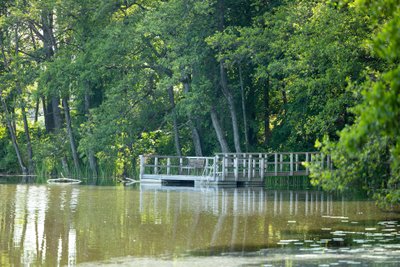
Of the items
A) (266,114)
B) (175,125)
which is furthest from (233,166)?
(266,114)

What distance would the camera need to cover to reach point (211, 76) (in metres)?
36.7

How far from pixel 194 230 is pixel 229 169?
54.6ft

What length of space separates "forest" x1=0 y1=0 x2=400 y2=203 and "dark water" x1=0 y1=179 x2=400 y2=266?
505 centimetres

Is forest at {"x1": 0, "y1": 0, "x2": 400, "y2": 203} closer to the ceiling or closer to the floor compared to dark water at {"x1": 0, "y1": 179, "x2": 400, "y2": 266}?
closer to the ceiling

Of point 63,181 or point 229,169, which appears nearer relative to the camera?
point 229,169

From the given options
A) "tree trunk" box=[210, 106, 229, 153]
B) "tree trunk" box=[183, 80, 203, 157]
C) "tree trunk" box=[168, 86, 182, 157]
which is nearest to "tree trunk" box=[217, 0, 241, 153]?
"tree trunk" box=[210, 106, 229, 153]

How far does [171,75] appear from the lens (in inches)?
1522

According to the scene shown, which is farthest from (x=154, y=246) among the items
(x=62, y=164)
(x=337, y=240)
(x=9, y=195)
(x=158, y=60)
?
(x=62, y=164)

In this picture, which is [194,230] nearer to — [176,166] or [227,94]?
[176,166]

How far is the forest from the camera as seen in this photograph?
28859 mm

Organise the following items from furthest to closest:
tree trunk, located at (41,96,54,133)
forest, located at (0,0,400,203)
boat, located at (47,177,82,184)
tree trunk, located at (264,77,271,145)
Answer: tree trunk, located at (41,96,54,133)
tree trunk, located at (264,77,271,145)
boat, located at (47,177,82,184)
forest, located at (0,0,400,203)

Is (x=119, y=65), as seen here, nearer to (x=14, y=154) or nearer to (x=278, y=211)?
(x=14, y=154)

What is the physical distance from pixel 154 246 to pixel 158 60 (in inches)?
849

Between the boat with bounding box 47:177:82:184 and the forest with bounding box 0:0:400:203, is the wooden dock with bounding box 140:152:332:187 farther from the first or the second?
the boat with bounding box 47:177:82:184
